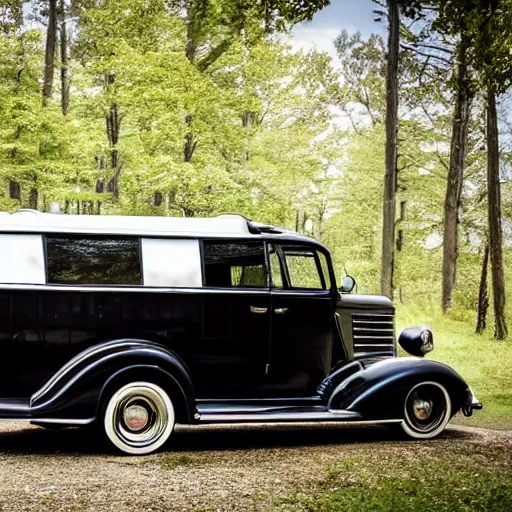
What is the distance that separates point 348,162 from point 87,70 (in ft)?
11.8

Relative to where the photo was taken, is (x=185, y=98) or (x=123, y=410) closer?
(x=123, y=410)

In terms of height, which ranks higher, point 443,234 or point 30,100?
point 30,100

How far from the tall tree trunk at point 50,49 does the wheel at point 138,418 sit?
21.6 ft

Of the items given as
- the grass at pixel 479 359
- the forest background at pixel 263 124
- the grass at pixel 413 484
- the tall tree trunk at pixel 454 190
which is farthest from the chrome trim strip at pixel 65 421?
the tall tree trunk at pixel 454 190

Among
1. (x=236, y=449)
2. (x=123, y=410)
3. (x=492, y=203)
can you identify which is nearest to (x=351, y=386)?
(x=236, y=449)

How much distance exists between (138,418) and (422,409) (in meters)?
1.77

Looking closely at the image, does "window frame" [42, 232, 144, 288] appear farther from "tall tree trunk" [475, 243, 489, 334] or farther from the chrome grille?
"tall tree trunk" [475, 243, 489, 334]

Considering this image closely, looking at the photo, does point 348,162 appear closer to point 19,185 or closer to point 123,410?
point 19,185

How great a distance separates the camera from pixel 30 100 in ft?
33.7

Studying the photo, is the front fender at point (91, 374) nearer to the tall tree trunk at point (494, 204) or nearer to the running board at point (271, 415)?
the running board at point (271, 415)

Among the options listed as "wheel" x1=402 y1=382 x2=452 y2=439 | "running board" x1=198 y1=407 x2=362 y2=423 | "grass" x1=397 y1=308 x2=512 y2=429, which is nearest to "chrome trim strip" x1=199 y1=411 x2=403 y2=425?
"running board" x1=198 y1=407 x2=362 y2=423

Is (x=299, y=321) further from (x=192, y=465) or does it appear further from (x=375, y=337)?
(x=192, y=465)

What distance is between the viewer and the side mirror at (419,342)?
5.78m

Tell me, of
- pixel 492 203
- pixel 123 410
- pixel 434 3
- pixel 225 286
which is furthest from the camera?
pixel 434 3
